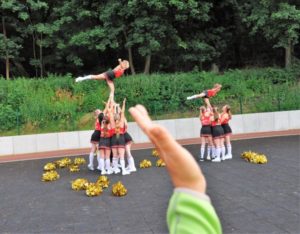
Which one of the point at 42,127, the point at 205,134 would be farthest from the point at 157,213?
the point at 42,127

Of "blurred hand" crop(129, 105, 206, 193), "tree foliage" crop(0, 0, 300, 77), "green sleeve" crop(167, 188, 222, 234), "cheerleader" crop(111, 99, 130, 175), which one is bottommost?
"cheerleader" crop(111, 99, 130, 175)

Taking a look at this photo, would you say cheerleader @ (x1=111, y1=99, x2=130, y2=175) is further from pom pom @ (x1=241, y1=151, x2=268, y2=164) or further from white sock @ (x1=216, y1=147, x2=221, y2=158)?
pom pom @ (x1=241, y1=151, x2=268, y2=164)

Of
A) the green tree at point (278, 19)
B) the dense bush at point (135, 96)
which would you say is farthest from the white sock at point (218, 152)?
the green tree at point (278, 19)

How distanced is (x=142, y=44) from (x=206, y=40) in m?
5.57

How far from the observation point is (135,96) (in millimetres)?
22688

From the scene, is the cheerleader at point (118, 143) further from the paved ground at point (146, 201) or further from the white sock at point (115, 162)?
the paved ground at point (146, 201)

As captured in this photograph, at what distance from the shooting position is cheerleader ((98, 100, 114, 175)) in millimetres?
12203

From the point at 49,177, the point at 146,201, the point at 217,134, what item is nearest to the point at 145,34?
the point at 217,134

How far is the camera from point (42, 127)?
20.0 metres

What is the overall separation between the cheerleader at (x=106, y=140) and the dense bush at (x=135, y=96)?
8.19 m

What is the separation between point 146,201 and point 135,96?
47.1 ft

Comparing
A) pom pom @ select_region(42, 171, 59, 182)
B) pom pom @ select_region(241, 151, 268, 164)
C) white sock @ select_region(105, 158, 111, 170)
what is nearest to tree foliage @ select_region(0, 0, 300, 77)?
pom pom @ select_region(241, 151, 268, 164)

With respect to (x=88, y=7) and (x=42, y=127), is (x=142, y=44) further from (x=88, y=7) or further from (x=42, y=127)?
(x=42, y=127)

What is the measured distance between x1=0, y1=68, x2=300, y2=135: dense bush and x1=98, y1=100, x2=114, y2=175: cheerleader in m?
8.19
